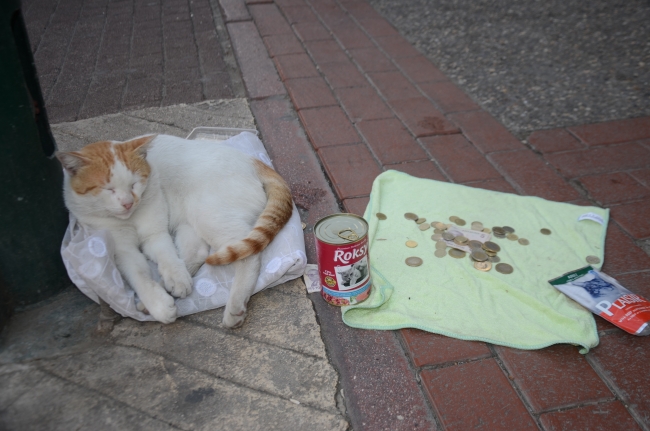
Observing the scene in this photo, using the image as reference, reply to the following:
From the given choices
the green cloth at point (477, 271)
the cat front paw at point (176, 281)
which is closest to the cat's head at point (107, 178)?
the cat front paw at point (176, 281)

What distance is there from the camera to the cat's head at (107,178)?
6.56 ft

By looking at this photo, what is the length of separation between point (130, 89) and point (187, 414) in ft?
9.40

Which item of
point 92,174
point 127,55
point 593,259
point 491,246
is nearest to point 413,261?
point 491,246

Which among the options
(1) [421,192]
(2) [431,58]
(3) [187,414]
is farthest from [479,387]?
(2) [431,58]

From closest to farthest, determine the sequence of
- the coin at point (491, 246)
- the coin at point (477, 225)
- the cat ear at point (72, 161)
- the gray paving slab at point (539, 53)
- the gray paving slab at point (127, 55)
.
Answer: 1. the cat ear at point (72, 161)
2. the coin at point (491, 246)
3. the coin at point (477, 225)
4. the gray paving slab at point (539, 53)
5. the gray paving slab at point (127, 55)

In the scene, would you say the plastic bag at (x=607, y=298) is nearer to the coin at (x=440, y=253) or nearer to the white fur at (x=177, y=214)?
the coin at (x=440, y=253)

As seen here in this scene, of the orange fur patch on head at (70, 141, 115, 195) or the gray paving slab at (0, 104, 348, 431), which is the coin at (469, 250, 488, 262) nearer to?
the gray paving slab at (0, 104, 348, 431)

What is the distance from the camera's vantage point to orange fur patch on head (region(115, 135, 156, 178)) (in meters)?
2.07

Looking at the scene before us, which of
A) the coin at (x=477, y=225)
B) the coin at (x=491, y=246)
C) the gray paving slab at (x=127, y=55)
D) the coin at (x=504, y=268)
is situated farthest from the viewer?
the gray paving slab at (x=127, y=55)

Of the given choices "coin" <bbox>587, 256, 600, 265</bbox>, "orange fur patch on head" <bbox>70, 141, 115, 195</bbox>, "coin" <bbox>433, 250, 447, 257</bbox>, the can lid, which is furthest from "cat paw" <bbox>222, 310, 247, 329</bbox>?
"coin" <bbox>587, 256, 600, 265</bbox>

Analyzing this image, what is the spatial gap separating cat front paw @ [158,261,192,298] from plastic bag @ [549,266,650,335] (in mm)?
1502

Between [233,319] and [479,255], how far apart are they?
111 centimetres

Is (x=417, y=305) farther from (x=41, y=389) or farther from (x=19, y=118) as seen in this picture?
(x=19, y=118)

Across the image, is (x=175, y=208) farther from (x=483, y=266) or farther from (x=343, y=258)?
(x=483, y=266)
